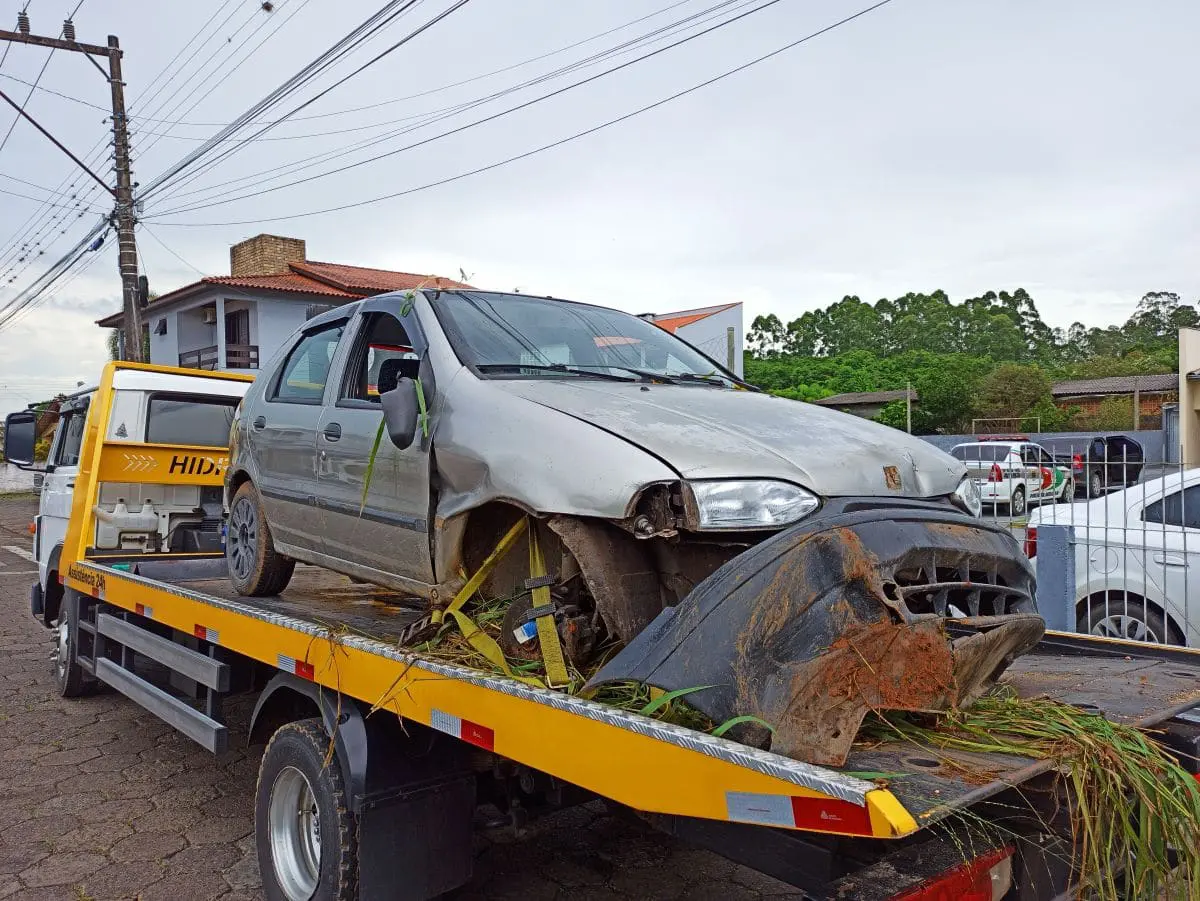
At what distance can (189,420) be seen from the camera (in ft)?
22.5

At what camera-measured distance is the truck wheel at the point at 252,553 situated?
458 centimetres

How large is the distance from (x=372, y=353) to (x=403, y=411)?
950 mm

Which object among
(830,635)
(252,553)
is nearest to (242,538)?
(252,553)

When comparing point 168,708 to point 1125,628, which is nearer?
point 168,708

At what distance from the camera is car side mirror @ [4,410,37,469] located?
22.0 ft

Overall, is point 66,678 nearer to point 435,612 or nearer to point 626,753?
point 435,612

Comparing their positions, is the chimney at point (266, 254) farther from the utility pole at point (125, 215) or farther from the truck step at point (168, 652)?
the truck step at point (168, 652)

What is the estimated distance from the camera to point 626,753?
2.13m

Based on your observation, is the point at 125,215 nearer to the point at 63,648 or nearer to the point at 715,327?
the point at 63,648

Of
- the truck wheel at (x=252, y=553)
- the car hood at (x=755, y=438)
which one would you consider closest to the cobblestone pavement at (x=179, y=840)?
the truck wheel at (x=252, y=553)

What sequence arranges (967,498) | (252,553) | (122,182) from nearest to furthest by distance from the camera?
1. (967,498)
2. (252,553)
3. (122,182)

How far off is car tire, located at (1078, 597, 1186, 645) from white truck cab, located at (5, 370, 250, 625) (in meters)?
5.86

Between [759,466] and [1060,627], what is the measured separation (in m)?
4.11

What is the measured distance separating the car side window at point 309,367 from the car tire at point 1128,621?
14.7 ft
